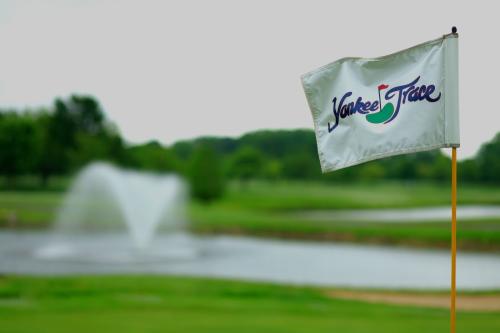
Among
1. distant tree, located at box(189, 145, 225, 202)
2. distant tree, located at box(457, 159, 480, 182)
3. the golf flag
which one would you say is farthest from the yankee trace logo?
distant tree, located at box(189, 145, 225, 202)

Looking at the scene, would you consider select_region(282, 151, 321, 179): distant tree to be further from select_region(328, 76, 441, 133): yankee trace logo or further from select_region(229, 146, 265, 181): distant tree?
select_region(328, 76, 441, 133): yankee trace logo

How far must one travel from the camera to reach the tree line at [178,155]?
120 feet

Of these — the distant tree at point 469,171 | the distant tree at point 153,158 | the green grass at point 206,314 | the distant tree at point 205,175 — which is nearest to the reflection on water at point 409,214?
the distant tree at point 469,171

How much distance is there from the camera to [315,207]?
44.2m

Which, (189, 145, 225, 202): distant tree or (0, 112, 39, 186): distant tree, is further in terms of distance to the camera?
(189, 145, 225, 202): distant tree

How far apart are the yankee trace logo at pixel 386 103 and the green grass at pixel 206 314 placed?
10.4 feet

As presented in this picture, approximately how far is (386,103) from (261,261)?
15663 mm

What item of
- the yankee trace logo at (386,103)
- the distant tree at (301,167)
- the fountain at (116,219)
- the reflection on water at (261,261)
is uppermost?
the distant tree at (301,167)

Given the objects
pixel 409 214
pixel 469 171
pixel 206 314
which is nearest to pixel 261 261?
pixel 206 314

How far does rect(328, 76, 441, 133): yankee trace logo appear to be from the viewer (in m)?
4.21

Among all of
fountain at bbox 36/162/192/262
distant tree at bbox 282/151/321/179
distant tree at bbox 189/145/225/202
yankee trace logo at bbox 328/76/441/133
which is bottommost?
fountain at bbox 36/162/192/262

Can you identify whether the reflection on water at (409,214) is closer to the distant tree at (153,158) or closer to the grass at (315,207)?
the grass at (315,207)

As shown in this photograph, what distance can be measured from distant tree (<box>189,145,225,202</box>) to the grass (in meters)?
0.84

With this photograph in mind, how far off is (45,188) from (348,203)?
19681 mm
